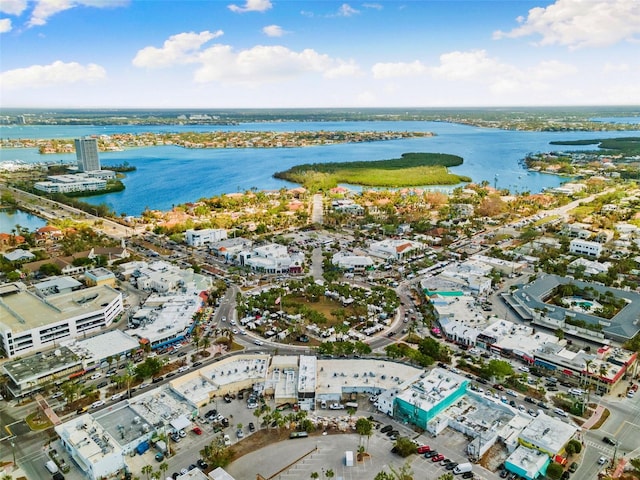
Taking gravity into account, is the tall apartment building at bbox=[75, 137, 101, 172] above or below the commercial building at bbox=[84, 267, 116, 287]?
above

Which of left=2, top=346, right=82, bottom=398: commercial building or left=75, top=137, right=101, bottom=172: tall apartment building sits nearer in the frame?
left=2, top=346, right=82, bottom=398: commercial building

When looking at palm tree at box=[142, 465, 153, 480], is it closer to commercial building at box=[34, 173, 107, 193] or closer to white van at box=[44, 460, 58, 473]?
white van at box=[44, 460, 58, 473]

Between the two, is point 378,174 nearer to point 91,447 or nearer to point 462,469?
point 462,469

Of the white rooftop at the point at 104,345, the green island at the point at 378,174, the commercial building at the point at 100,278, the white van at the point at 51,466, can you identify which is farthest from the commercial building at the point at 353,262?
the green island at the point at 378,174

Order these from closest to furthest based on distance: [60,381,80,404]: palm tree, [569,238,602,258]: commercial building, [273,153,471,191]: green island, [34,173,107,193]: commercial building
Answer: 1. [60,381,80,404]: palm tree
2. [569,238,602,258]: commercial building
3. [34,173,107,193]: commercial building
4. [273,153,471,191]: green island

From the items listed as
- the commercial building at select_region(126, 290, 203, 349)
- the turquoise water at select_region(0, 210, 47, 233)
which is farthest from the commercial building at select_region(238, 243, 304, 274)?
the turquoise water at select_region(0, 210, 47, 233)

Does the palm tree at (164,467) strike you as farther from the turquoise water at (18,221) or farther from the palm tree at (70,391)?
the turquoise water at (18,221)

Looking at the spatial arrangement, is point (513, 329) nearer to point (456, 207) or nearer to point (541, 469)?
point (541, 469)
